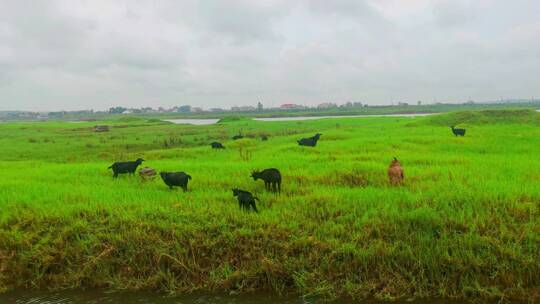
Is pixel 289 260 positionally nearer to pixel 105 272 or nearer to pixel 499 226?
pixel 105 272

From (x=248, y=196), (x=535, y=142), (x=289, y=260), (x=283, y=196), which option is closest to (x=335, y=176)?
(x=283, y=196)

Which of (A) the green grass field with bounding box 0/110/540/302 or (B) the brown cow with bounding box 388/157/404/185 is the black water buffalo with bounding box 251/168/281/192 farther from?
(B) the brown cow with bounding box 388/157/404/185

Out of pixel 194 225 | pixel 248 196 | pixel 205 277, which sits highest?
pixel 248 196

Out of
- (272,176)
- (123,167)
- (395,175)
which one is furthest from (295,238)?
(123,167)

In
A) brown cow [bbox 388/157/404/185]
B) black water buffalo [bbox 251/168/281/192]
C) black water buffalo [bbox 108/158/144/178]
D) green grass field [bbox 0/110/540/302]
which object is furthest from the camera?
black water buffalo [bbox 108/158/144/178]

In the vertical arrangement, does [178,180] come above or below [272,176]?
→ below

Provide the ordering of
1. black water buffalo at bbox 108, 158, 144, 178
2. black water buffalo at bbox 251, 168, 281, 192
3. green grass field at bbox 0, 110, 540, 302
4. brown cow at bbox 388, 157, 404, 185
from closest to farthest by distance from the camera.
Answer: green grass field at bbox 0, 110, 540, 302 → black water buffalo at bbox 251, 168, 281, 192 → brown cow at bbox 388, 157, 404, 185 → black water buffalo at bbox 108, 158, 144, 178

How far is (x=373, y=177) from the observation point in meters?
9.59

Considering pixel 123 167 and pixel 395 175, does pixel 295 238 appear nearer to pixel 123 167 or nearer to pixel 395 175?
pixel 395 175

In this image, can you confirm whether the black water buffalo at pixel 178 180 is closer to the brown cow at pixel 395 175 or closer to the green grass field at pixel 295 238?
the green grass field at pixel 295 238

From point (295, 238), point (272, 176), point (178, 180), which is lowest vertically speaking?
point (295, 238)

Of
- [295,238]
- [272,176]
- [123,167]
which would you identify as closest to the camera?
[295,238]

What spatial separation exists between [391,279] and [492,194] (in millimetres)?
3293

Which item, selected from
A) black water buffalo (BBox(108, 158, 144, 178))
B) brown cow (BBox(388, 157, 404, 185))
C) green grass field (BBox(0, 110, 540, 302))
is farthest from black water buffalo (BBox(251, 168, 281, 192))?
black water buffalo (BBox(108, 158, 144, 178))
